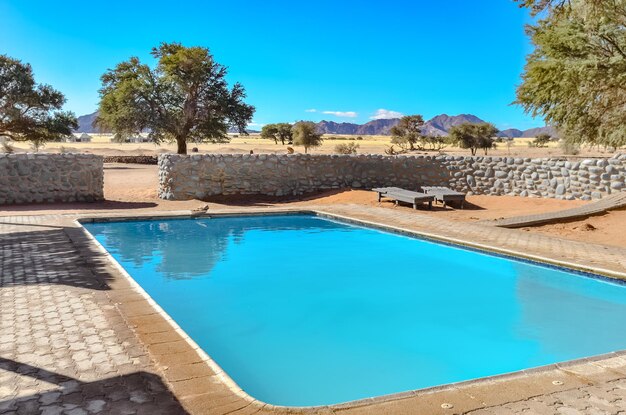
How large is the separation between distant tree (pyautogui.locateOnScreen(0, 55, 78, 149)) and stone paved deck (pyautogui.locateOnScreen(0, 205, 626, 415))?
103 feet

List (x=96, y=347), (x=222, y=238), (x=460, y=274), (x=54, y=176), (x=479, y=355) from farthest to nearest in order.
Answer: (x=54, y=176) < (x=222, y=238) < (x=460, y=274) < (x=479, y=355) < (x=96, y=347)

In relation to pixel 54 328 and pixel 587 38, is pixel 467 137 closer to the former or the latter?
pixel 587 38

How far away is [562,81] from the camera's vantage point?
13.5 metres

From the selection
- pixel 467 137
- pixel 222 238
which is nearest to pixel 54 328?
pixel 222 238

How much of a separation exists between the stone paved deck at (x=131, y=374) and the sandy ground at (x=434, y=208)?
26.7ft

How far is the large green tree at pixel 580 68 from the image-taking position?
11.4 meters

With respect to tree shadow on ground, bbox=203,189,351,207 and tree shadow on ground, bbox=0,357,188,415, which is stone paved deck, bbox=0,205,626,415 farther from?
tree shadow on ground, bbox=203,189,351,207

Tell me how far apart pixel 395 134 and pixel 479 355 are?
62.1m

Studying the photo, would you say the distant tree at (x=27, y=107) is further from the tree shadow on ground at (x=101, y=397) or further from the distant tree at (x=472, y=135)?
the distant tree at (x=472, y=135)

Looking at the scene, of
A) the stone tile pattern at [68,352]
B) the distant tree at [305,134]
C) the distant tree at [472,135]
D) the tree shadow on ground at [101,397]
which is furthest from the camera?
the distant tree at [472,135]

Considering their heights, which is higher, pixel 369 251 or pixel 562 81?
pixel 562 81

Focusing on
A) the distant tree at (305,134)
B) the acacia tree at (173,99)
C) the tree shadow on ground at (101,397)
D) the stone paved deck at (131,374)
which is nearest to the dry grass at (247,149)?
the distant tree at (305,134)

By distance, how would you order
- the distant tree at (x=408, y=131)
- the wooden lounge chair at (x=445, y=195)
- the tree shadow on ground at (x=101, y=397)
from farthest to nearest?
the distant tree at (x=408, y=131) → the wooden lounge chair at (x=445, y=195) → the tree shadow on ground at (x=101, y=397)

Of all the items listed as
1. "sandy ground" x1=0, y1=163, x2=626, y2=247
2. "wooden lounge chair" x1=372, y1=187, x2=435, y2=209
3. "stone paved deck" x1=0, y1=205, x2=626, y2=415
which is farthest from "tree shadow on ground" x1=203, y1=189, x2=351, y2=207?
"stone paved deck" x1=0, y1=205, x2=626, y2=415
